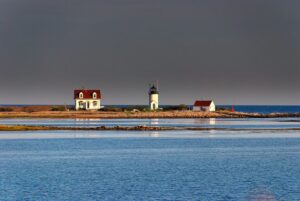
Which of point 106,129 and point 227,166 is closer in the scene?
point 227,166

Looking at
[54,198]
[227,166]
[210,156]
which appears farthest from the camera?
[210,156]

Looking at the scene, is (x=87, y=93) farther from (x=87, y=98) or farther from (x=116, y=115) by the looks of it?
(x=116, y=115)

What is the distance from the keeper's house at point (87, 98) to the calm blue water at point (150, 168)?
2989 inches

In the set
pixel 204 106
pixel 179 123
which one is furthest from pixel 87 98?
pixel 179 123

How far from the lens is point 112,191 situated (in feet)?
121

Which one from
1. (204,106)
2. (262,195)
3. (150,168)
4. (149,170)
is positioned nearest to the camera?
(262,195)

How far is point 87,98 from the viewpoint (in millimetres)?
159125

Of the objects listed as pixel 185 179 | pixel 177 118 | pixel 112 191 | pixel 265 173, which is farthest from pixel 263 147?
pixel 177 118

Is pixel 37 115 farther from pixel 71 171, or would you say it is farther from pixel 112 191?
pixel 112 191

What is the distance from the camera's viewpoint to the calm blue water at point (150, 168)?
36.5m

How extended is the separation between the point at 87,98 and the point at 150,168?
11206 cm

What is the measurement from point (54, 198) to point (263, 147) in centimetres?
3596

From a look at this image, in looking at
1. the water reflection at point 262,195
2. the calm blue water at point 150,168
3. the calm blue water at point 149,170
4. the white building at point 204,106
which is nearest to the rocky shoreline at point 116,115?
the white building at point 204,106

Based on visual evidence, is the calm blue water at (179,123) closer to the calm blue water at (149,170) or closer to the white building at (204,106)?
the white building at (204,106)
